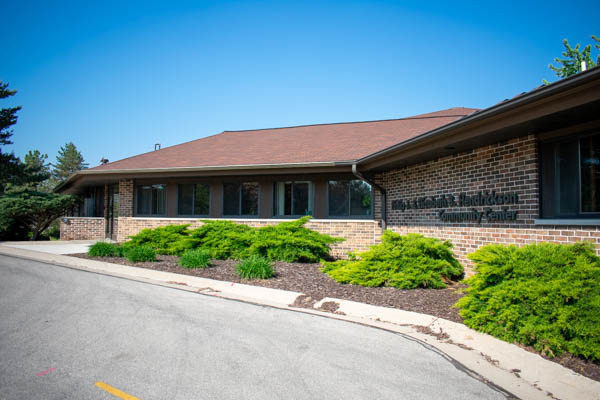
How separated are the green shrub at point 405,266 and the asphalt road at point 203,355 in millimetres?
2347

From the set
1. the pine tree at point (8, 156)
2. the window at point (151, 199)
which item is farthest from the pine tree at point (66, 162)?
the window at point (151, 199)

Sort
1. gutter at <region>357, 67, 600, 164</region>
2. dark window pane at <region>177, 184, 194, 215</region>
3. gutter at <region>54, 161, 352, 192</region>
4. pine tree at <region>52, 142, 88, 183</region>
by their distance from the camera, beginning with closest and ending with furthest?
gutter at <region>357, 67, 600, 164</region>, gutter at <region>54, 161, 352, 192</region>, dark window pane at <region>177, 184, 194, 215</region>, pine tree at <region>52, 142, 88, 183</region>

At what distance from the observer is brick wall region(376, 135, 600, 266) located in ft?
23.6

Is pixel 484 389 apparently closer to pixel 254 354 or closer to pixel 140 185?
pixel 254 354

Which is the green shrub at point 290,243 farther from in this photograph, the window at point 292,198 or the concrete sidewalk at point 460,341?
the window at point 292,198

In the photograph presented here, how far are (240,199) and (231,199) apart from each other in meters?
0.42

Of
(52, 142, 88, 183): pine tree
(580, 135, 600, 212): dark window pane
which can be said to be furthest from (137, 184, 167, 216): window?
(52, 142, 88, 183): pine tree

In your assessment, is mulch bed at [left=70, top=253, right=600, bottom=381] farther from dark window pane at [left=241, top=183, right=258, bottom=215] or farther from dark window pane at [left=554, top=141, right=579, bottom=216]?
dark window pane at [left=241, top=183, right=258, bottom=215]

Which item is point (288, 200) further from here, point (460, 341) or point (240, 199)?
point (460, 341)

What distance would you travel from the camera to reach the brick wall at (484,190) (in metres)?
7.20

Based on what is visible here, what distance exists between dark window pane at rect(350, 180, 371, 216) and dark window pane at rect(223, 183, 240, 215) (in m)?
4.83

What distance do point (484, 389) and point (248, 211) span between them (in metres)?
13.1

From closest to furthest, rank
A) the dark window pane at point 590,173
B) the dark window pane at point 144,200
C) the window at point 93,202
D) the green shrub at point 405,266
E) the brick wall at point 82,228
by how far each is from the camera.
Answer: the dark window pane at point 590,173
the green shrub at point 405,266
the dark window pane at point 144,200
the brick wall at point 82,228
the window at point 93,202

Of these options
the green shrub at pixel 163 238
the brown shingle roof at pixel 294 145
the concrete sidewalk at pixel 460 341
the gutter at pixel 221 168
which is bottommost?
the concrete sidewalk at pixel 460 341
